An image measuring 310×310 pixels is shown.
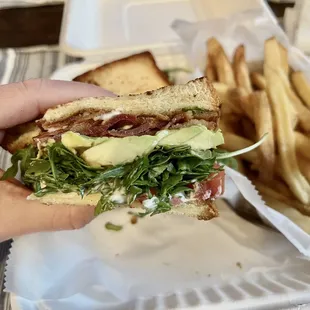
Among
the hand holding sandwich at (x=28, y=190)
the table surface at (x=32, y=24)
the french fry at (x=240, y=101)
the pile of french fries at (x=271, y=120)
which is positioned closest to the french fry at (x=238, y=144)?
the pile of french fries at (x=271, y=120)

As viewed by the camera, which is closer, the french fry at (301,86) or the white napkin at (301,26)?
the french fry at (301,86)

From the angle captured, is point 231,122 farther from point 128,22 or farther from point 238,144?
point 128,22

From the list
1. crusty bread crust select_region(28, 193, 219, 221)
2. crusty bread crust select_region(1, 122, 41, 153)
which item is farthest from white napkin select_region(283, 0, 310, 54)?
crusty bread crust select_region(1, 122, 41, 153)

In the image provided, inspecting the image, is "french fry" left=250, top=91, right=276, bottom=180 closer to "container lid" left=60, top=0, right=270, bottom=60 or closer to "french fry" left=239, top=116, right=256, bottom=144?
"french fry" left=239, top=116, right=256, bottom=144

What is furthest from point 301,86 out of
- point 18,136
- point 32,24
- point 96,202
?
point 32,24

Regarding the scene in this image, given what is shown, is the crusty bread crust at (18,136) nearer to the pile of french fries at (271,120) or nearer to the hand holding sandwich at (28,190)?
the hand holding sandwich at (28,190)
